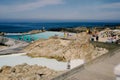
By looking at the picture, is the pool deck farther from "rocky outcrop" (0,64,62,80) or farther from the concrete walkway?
"rocky outcrop" (0,64,62,80)

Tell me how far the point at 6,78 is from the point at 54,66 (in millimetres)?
5684

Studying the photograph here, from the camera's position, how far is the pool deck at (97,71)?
5.19m

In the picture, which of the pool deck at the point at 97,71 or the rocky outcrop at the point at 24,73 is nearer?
the pool deck at the point at 97,71

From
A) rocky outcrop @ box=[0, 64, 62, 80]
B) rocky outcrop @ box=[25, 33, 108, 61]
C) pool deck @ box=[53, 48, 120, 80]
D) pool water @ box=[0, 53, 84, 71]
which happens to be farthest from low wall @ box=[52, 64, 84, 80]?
rocky outcrop @ box=[25, 33, 108, 61]

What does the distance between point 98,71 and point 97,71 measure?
0.03 m

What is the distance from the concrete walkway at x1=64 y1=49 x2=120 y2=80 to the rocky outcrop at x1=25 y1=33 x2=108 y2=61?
10.1 meters

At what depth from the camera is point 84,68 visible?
591cm

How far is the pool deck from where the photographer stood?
17.0ft

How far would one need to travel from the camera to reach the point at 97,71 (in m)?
5.71

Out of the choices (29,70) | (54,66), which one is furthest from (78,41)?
(29,70)

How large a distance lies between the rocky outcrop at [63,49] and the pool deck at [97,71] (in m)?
10.1

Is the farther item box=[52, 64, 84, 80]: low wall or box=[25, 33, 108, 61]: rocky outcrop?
box=[25, 33, 108, 61]: rocky outcrop

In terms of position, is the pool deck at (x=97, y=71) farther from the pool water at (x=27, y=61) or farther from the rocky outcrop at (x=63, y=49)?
the rocky outcrop at (x=63, y=49)

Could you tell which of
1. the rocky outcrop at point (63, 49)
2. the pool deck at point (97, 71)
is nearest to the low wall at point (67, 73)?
the pool deck at point (97, 71)
